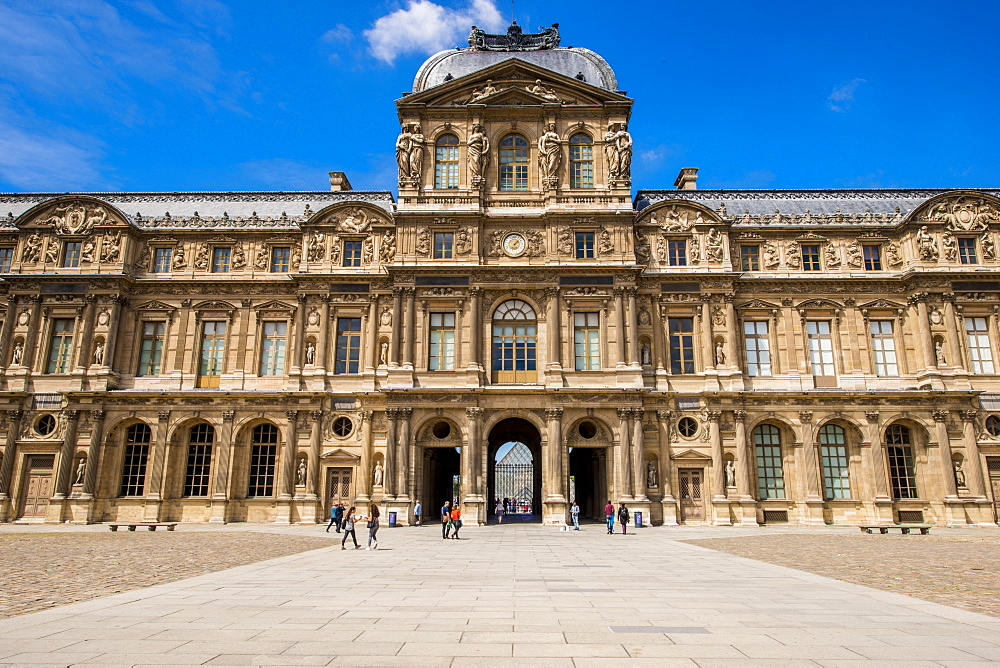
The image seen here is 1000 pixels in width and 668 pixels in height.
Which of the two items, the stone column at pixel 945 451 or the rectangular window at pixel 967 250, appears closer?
the stone column at pixel 945 451

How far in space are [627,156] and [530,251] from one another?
26.3 feet

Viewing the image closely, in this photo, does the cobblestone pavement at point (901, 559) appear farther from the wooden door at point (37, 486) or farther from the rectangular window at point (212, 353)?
the wooden door at point (37, 486)

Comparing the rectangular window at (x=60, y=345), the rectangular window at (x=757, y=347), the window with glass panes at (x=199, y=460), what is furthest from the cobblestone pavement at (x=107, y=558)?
the rectangular window at (x=757, y=347)

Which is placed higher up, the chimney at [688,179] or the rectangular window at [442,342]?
the chimney at [688,179]

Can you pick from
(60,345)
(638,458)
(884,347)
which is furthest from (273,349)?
(884,347)

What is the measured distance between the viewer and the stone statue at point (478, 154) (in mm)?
39250

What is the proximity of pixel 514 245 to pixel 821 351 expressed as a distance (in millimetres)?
18584

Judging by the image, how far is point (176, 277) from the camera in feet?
132

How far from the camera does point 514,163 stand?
40.3m

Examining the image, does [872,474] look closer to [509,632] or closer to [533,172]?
[533,172]

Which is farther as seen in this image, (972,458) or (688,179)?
(688,179)

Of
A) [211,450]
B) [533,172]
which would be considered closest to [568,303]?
[533,172]

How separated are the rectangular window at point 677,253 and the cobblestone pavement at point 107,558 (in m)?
24.5

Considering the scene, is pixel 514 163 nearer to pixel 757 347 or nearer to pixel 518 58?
pixel 518 58
